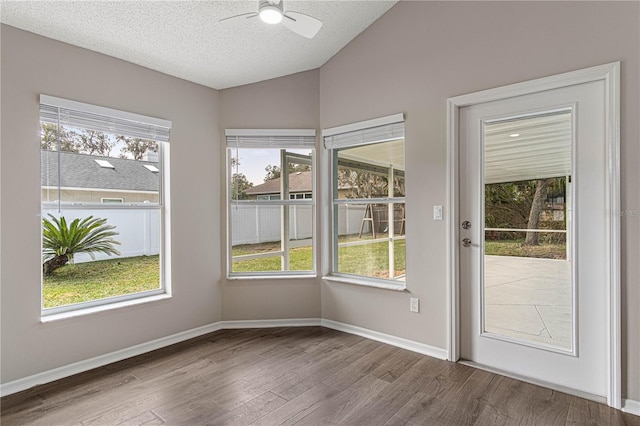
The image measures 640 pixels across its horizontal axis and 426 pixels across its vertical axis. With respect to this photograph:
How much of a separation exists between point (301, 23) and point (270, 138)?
59.2 inches

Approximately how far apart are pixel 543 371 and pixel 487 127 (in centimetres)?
184

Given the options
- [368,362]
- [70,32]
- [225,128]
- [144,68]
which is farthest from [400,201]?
[70,32]

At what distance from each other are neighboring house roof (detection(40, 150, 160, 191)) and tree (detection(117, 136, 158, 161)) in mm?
63

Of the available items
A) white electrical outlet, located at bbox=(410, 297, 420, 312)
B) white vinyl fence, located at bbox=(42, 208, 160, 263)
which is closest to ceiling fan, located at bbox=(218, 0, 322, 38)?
white vinyl fence, located at bbox=(42, 208, 160, 263)

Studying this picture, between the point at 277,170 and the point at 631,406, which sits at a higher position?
the point at 277,170

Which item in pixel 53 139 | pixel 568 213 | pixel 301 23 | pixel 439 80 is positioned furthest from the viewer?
pixel 439 80

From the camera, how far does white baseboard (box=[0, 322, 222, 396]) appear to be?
93.7 inches

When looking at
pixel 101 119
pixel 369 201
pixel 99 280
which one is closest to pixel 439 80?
pixel 369 201

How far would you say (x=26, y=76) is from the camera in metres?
2.45

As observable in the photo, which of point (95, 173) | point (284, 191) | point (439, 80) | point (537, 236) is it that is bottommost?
point (537, 236)

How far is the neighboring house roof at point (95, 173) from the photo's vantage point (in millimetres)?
2615

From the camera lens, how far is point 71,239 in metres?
2.78

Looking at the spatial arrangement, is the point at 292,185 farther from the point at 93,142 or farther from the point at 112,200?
the point at 93,142

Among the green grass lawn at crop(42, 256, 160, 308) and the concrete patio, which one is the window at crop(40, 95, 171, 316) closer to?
the green grass lawn at crop(42, 256, 160, 308)
